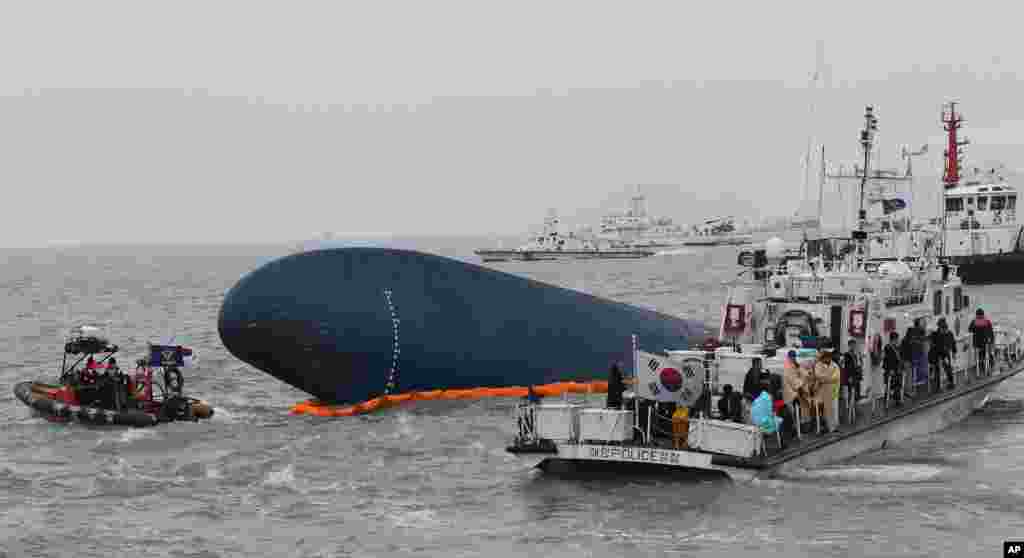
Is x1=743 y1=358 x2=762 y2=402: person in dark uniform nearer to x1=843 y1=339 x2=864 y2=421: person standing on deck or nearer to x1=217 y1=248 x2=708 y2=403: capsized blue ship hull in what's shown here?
x1=843 y1=339 x2=864 y2=421: person standing on deck

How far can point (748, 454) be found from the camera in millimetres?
21797

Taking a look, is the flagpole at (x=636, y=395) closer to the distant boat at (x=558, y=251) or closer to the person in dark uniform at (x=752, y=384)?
the person in dark uniform at (x=752, y=384)

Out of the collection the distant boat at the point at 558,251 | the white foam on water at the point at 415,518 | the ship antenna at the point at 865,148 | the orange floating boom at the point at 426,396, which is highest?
the ship antenna at the point at 865,148

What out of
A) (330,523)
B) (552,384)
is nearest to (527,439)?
(330,523)

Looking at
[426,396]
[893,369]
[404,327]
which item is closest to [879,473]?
[893,369]

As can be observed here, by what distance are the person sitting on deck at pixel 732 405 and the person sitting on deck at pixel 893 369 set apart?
236 inches

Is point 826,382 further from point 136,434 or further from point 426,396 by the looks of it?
point 136,434

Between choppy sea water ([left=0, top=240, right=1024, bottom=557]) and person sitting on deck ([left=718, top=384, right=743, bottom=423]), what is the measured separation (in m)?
1.27

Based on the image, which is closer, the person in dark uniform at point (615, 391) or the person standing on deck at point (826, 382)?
the person in dark uniform at point (615, 391)

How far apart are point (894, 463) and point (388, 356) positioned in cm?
1449

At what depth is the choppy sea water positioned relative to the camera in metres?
20.2

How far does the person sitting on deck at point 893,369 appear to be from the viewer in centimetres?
2725

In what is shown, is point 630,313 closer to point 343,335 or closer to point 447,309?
point 447,309

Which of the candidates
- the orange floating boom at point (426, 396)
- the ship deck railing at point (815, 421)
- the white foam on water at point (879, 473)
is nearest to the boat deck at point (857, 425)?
the ship deck railing at point (815, 421)
